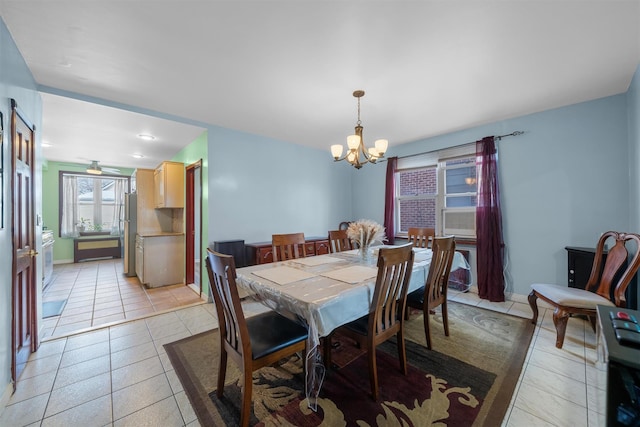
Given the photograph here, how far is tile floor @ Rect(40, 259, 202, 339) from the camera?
9.10 feet

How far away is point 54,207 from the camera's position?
227 inches

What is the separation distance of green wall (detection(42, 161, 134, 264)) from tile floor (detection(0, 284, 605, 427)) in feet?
16.4

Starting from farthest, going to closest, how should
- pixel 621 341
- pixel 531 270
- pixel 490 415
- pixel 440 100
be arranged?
pixel 531 270 → pixel 440 100 → pixel 490 415 → pixel 621 341

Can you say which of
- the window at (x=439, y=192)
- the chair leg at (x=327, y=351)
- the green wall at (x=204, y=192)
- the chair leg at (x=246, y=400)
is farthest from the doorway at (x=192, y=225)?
the window at (x=439, y=192)

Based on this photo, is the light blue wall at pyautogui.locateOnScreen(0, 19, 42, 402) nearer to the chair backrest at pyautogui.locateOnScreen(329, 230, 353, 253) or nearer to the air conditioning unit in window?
the chair backrest at pyautogui.locateOnScreen(329, 230, 353, 253)

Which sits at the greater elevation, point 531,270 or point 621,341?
point 621,341

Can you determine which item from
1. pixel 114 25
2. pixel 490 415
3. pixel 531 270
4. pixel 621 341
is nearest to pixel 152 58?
pixel 114 25

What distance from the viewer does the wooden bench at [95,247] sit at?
5.91 m

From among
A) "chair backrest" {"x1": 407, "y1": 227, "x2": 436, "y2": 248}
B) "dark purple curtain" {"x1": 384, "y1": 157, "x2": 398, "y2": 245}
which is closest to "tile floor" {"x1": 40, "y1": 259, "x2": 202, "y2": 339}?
"chair backrest" {"x1": 407, "y1": 227, "x2": 436, "y2": 248}

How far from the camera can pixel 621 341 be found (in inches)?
33.5

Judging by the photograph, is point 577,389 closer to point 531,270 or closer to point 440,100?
point 531,270

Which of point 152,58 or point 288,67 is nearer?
point 152,58

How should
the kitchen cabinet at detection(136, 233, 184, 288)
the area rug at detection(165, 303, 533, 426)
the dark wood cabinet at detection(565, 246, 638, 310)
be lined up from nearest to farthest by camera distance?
1. the area rug at detection(165, 303, 533, 426)
2. the dark wood cabinet at detection(565, 246, 638, 310)
3. the kitchen cabinet at detection(136, 233, 184, 288)

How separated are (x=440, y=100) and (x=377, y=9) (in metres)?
1.59
